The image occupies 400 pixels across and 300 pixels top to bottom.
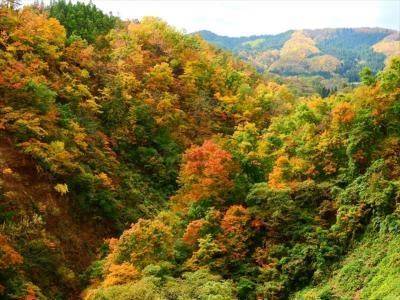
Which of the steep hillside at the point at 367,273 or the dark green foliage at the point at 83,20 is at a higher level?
the dark green foliage at the point at 83,20

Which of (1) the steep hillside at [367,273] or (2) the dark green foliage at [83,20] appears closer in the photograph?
(1) the steep hillside at [367,273]

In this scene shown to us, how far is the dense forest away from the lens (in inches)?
1027

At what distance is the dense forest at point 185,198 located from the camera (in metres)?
26.1

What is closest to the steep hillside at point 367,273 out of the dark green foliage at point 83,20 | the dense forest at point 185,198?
the dense forest at point 185,198

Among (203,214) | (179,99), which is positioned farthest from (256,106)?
(203,214)

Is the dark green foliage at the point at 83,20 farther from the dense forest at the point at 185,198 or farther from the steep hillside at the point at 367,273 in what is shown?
the steep hillside at the point at 367,273

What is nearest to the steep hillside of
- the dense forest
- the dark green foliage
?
the dense forest

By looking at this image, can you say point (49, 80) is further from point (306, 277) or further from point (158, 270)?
point (306, 277)

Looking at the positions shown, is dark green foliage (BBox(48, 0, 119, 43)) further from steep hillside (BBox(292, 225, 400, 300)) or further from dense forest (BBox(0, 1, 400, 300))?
steep hillside (BBox(292, 225, 400, 300))

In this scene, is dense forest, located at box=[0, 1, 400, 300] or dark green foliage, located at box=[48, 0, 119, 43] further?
dark green foliage, located at box=[48, 0, 119, 43]

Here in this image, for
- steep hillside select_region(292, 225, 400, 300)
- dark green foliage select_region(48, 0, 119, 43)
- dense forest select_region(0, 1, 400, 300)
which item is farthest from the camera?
dark green foliage select_region(48, 0, 119, 43)

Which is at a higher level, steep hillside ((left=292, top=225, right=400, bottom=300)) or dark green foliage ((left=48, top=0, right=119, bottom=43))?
dark green foliage ((left=48, top=0, right=119, bottom=43))

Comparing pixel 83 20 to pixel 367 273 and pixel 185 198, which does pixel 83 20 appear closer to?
→ pixel 185 198

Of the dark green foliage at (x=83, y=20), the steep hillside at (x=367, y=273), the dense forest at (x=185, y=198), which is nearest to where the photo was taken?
the steep hillside at (x=367, y=273)
